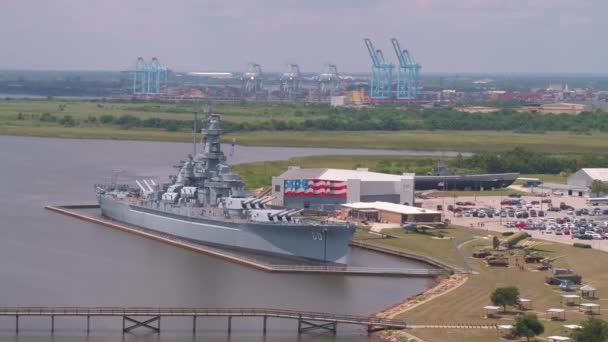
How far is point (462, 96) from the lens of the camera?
527 feet

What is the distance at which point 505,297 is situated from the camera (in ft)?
92.2

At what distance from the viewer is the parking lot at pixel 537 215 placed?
40750 mm

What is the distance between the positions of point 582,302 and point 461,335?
455cm

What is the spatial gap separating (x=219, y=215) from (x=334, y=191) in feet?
24.5

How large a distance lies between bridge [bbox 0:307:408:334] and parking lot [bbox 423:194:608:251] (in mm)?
13187

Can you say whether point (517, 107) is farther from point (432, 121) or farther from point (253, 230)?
point (253, 230)

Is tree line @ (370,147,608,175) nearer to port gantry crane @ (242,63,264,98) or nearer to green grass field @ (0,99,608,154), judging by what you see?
green grass field @ (0,99,608,154)

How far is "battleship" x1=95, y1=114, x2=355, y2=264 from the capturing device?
118 ft

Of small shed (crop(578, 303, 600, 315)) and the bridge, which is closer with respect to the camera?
the bridge

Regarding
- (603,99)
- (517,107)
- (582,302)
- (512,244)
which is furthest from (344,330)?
(603,99)

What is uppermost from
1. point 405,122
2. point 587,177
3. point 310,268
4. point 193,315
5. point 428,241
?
point 587,177

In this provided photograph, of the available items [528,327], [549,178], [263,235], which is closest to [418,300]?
[528,327]

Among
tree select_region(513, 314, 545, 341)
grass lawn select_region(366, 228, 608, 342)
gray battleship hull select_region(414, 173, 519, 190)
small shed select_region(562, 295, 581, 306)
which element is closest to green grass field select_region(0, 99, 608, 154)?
gray battleship hull select_region(414, 173, 519, 190)

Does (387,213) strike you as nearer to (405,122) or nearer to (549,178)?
(549,178)
